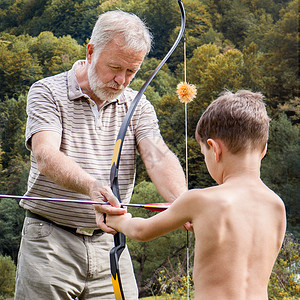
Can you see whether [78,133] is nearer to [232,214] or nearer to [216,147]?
[216,147]

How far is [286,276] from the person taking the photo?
15.2ft

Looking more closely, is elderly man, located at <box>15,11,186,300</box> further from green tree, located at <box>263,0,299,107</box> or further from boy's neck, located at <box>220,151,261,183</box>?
green tree, located at <box>263,0,299,107</box>

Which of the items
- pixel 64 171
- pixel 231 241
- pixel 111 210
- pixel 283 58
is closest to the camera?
pixel 231 241

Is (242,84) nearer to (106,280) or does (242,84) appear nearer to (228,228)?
(106,280)

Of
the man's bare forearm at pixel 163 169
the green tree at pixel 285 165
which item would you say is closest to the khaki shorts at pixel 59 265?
the man's bare forearm at pixel 163 169

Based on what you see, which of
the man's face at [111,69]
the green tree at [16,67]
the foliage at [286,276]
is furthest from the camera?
the green tree at [16,67]

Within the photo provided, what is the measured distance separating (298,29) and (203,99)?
1.98 m

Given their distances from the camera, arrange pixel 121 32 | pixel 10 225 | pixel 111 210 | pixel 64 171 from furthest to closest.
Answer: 1. pixel 10 225
2. pixel 121 32
3. pixel 64 171
4. pixel 111 210

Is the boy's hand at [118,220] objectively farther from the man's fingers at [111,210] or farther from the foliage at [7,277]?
the foliage at [7,277]

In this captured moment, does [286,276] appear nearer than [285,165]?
Yes

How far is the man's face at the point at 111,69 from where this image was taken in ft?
5.46

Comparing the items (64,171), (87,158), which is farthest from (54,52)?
(64,171)

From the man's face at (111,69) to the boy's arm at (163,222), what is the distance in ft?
1.95

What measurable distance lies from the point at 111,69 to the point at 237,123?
68cm
